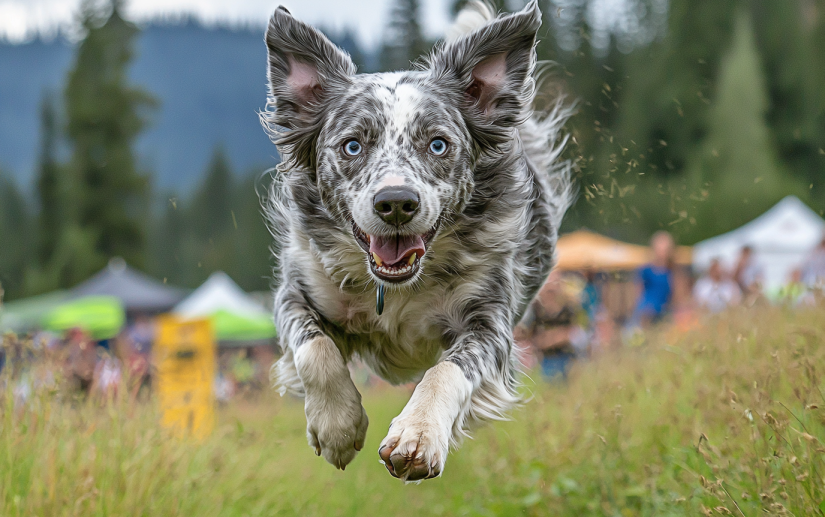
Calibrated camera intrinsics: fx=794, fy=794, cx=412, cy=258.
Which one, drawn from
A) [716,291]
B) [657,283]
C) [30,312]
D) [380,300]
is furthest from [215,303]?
[380,300]

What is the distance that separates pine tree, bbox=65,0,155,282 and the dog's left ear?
30447mm

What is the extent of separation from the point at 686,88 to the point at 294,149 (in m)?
32.3

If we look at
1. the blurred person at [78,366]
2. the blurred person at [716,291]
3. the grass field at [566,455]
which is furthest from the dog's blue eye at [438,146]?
the blurred person at [716,291]

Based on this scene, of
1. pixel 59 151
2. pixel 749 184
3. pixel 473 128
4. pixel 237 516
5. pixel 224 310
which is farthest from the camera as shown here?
pixel 59 151

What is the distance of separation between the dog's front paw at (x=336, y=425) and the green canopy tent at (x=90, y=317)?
1391 centimetres

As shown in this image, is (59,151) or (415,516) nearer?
(415,516)

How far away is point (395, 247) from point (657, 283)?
640 cm

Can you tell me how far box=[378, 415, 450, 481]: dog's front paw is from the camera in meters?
3.03

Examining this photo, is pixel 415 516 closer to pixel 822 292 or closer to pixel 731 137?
pixel 822 292

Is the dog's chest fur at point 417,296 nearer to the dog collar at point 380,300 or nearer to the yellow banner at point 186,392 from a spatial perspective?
the dog collar at point 380,300

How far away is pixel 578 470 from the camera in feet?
18.2

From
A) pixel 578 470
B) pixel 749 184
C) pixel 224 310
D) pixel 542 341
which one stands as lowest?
pixel 749 184

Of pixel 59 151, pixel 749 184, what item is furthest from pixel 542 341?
pixel 59 151

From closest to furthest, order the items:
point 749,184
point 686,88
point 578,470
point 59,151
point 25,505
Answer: point 25,505 < point 578,470 < point 749,184 < point 686,88 < point 59,151
